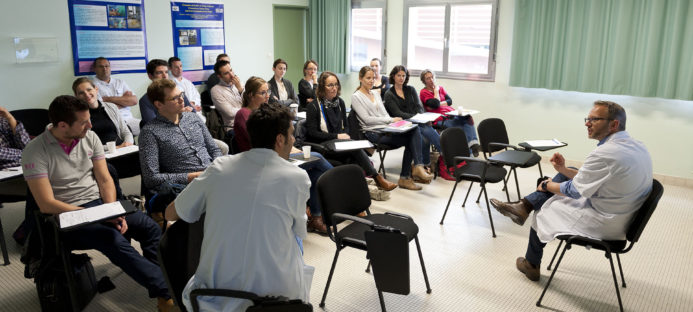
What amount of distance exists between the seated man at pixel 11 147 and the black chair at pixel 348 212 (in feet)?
7.10

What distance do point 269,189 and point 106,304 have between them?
1807mm

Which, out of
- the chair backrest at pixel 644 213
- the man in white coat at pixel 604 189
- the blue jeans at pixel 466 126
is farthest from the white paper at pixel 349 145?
the blue jeans at pixel 466 126

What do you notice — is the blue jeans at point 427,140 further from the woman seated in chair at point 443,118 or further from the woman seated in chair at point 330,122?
the woman seated in chair at point 330,122

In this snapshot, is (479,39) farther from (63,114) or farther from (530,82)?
(63,114)

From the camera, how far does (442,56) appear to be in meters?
7.17

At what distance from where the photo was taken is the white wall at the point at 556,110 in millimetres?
5574

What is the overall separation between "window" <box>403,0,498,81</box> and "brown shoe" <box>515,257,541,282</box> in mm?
3882

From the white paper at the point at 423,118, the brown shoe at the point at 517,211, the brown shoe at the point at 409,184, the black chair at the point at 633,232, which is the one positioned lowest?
the brown shoe at the point at 409,184

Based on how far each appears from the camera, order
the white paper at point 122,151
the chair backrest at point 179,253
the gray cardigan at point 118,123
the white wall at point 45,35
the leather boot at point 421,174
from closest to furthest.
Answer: the chair backrest at point 179,253 → the white paper at point 122,151 → the gray cardigan at point 118,123 → the white wall at point 45,35 → the leather boot at point 421,174

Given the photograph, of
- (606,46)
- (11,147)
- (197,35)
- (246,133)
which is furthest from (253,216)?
(197,35)

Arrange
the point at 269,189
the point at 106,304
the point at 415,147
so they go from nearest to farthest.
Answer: the point at 269,189 < the point at 106,304 < the point at 415,147

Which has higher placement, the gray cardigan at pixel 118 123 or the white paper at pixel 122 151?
the gray cardigan at pixel 118 123

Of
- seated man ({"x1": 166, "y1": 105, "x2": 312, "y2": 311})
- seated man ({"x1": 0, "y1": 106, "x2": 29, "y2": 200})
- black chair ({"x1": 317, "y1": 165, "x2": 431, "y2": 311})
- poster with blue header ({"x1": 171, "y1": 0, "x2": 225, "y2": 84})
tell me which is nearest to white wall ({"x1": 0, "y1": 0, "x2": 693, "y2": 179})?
poster with blue header ({"x1": 171, "y1": 0, "x2": 225, "y2": 84})

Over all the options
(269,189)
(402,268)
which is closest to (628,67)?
(402,268)
